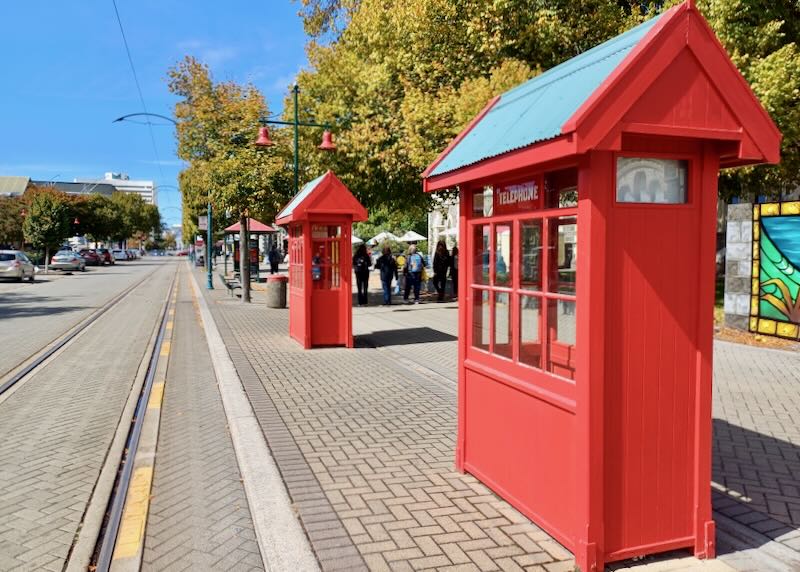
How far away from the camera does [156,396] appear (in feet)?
25.3

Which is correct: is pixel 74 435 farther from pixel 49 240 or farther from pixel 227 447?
pixel 49 240

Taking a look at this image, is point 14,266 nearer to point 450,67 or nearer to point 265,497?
point 450,67

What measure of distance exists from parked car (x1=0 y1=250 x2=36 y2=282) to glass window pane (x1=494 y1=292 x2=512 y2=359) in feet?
106

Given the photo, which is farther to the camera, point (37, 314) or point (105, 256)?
point (105, 256)

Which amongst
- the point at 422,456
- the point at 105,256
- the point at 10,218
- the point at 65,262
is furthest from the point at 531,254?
the point at 105,256

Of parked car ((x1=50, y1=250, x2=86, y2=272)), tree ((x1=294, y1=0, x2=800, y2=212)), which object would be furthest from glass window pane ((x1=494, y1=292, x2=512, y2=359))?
parked car ((x1=50, y1=250, x2=86, y2=272))

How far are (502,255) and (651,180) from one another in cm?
102

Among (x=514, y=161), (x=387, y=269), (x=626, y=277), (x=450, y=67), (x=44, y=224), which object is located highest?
(x=450, y=67)

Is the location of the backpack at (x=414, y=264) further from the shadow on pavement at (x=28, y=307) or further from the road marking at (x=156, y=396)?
the road marking at (x=156, y=396)

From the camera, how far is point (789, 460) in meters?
5.28

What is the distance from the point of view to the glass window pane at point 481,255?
4379 millimetres

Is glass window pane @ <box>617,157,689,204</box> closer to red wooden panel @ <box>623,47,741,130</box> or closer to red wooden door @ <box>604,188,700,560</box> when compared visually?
red wooden door @ <box>604,188,700,560</box>

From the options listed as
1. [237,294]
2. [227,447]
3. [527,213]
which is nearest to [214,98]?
[237,294]

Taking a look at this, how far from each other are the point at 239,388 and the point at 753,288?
9.26 m
